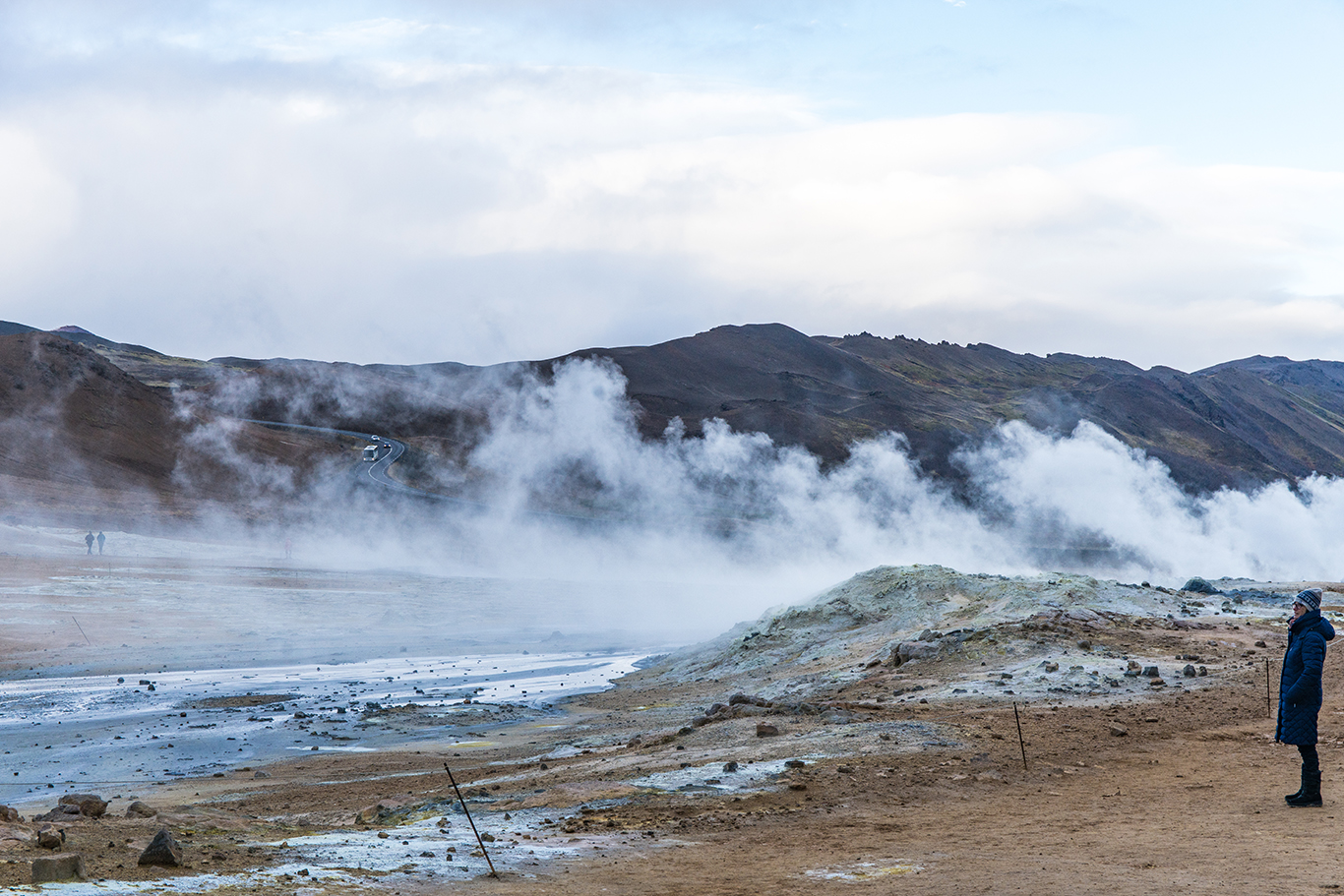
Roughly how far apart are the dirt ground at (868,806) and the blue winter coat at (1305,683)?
2.13 feet

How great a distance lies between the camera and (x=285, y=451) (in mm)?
79812

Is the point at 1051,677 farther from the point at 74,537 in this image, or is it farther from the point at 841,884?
the point at 74,537

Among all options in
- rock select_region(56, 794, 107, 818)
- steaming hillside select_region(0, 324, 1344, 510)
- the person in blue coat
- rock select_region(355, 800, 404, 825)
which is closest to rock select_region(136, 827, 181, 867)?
rock select_region(355, 800, 404, 825)

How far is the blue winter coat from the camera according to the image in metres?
9.16

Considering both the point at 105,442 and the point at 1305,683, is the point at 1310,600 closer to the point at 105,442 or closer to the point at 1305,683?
the point at 1305,683

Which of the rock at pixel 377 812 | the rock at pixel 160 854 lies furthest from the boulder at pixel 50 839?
the rock at pixel 377 812

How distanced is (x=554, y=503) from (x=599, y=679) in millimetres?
43263

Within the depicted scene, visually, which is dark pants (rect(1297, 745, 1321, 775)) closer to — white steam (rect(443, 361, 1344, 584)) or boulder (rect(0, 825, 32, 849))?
boulder (rect(0, 825, 32, 849))

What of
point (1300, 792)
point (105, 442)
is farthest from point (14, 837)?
point (105, 442)

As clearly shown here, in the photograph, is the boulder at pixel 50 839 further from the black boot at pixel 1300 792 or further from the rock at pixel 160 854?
the black boot at pixel 1300 792

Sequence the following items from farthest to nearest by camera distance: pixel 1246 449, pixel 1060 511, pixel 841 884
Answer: pixel 1246 449 < pixel 1060 511 < pixel 841 884

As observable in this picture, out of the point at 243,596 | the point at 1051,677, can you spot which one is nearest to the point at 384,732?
the point at 1051,677

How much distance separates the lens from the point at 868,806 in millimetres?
10430

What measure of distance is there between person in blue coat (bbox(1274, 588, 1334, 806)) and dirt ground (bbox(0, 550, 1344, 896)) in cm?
28
